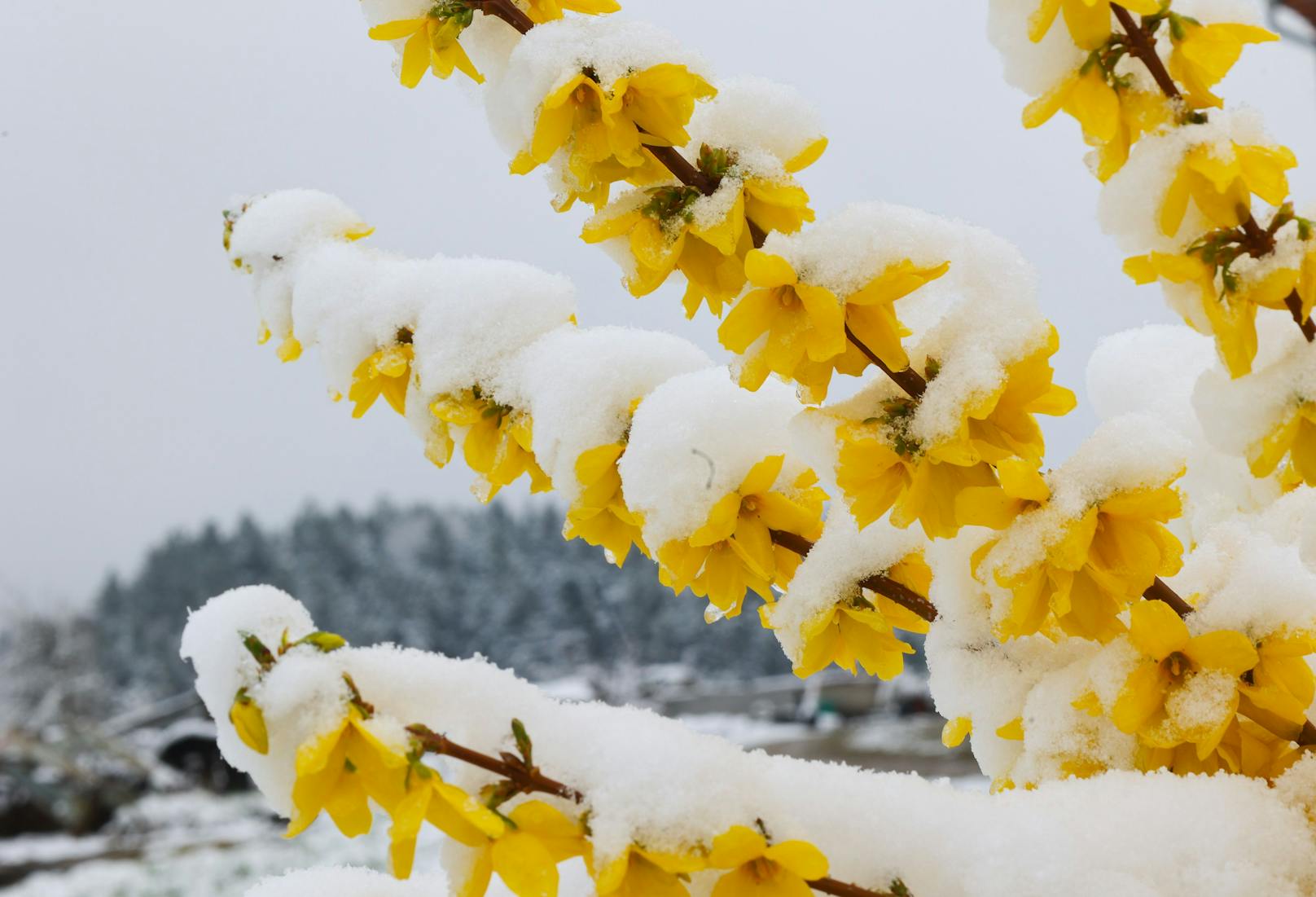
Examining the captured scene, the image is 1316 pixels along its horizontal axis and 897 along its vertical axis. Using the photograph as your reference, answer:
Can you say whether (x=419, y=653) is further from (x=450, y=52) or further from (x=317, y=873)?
(x=450, y=52)

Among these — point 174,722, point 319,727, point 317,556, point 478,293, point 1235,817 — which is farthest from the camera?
point 317,556

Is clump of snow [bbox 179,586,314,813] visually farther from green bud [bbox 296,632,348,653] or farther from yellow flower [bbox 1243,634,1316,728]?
yellow flower [bbox 1243,634,1316,728]

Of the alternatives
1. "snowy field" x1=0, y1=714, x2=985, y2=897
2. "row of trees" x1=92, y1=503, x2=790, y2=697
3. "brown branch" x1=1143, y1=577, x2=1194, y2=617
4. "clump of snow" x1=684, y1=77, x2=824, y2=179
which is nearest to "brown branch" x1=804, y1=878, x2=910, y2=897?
"brown branch" x1=1143, y1=577, x2=1194, y2=617

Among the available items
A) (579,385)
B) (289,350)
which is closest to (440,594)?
(289,350)

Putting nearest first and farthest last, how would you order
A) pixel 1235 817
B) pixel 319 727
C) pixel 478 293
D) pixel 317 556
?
1. pixel 319 727
2. pixel 1235 817
3. pixel 478 293
4. pixel 317 556

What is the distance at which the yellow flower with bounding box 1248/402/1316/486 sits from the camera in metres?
0.49

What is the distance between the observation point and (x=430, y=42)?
55 cm

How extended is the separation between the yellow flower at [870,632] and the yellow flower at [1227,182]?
0.79 ft

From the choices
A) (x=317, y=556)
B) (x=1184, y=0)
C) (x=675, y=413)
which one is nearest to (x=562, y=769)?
(x=675, y=413)

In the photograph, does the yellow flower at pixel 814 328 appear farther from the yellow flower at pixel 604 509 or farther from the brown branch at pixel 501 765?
the brown branch at pixel 501 765

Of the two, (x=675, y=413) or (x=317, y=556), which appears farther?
(x=317, y=556)

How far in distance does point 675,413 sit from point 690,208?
101mm

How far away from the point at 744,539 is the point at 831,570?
5 centimetres

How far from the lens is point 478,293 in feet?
2.01
